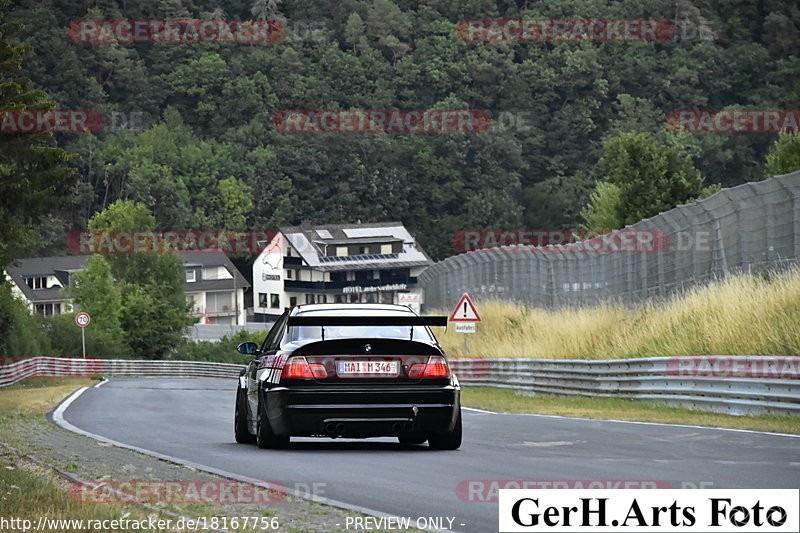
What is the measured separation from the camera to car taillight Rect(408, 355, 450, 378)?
1279 cm

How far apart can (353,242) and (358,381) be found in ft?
404

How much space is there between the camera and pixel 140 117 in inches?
6757

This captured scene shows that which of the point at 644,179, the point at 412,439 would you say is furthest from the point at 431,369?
the point at 644,179

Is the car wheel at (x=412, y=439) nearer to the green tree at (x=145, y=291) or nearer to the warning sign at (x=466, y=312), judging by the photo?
the warning sign at (x=466, y=312)

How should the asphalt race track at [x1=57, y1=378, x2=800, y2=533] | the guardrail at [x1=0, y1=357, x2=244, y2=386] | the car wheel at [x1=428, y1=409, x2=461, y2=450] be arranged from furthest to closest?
the guardrail at [x1=0, y1=357, x2=244, y2=386] < the car wheel at [x1=428, y1=409, x2=461, y2=450] < the asphalt race track at [x1=57, y1=378, x2=800, y2=533]

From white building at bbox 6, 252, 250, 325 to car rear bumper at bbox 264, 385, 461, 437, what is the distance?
12000cm

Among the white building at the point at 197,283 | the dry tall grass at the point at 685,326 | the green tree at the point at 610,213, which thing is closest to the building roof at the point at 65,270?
the white building at the point at 197,283

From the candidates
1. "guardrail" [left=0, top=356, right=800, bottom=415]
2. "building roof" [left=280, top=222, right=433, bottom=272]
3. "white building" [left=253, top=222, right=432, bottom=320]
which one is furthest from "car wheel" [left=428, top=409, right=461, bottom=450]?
"building roof" [left=280, top=222, right=433, bottom=272]

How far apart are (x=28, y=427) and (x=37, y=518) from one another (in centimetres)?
972

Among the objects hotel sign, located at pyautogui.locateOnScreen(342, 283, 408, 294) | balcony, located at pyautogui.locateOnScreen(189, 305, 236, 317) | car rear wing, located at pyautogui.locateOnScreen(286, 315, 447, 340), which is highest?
hotel sign, located at pyautogui.locateOnScreen(342, 283, 408, 294)

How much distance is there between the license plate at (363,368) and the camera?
12.7 metres

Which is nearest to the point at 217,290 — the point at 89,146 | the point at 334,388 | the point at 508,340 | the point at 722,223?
the point at 89,146

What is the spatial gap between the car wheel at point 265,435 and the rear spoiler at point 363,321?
2.88 feet

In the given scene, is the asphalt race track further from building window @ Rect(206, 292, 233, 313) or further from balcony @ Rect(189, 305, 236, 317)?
balcony @ Rect(189, 305, 236, 317)
